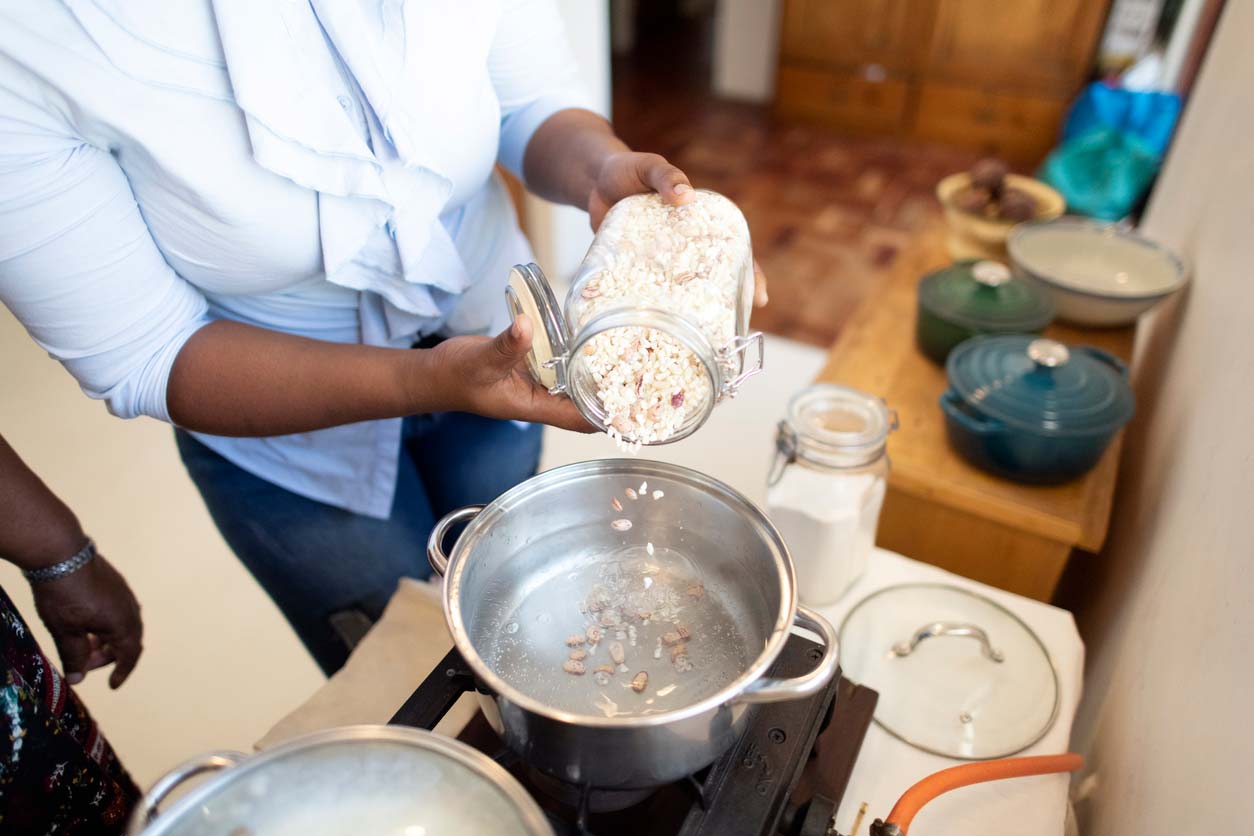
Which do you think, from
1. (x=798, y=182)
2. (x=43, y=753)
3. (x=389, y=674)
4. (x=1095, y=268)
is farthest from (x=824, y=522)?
→ (x=798, y=182)

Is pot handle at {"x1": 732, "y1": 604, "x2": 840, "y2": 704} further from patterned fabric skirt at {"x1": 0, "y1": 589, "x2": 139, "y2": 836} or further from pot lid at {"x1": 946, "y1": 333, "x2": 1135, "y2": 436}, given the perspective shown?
pot lid at {"x1": 946, "y1": 333, "x2": 1135, "y2": 436}

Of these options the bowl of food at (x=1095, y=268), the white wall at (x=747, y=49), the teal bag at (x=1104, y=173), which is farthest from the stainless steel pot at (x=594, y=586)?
the white wall at (x=747, y=49)

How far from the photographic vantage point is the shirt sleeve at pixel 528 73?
838 millimetres

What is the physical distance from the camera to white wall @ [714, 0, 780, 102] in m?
3.83

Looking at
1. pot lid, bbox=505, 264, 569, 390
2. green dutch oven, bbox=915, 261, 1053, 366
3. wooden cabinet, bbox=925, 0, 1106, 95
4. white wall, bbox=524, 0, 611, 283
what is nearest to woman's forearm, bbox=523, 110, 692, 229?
pot lid, bbox=505, 264, 569, 390

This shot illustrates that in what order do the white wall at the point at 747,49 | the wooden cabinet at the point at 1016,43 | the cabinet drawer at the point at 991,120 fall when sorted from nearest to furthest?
the wooden cabinet at the point at 1016,43
the cabinet drawer at the point at 991,120
the white wall at the point at 747,49

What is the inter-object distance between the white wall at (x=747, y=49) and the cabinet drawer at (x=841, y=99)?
0.58 ft

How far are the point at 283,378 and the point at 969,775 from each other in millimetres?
653

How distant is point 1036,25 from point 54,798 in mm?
3741

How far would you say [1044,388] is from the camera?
97 cm

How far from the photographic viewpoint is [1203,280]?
1100mm

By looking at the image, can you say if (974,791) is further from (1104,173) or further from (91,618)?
(1104,173)

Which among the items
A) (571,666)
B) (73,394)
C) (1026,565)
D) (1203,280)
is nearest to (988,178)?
(1203,280)

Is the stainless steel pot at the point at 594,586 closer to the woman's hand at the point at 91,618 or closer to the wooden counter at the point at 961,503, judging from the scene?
the woman's hand at the point at 91,618
